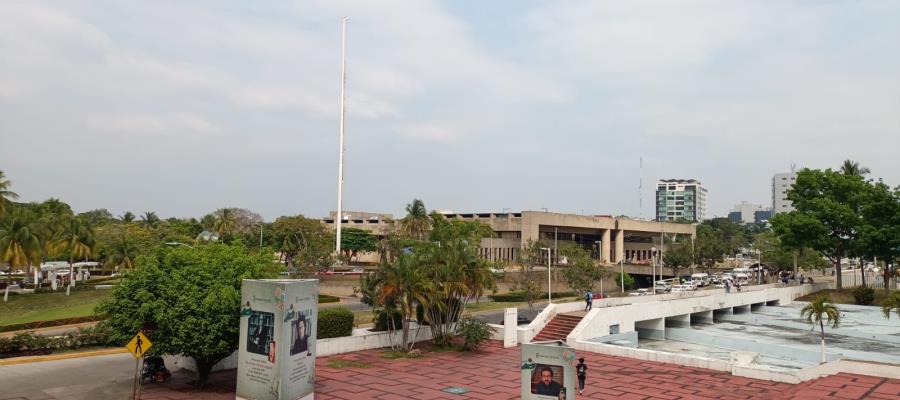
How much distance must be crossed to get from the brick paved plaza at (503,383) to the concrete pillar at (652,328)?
53.2 ft

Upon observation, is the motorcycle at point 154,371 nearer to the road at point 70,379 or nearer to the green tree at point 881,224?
the road at point 70,379

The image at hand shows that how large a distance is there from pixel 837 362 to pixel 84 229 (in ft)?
230

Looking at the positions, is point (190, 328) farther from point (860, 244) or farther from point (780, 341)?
point (860, 244)

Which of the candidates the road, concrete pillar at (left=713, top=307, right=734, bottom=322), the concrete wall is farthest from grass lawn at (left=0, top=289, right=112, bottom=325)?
concrete pillar at (left=713, top=307, right=734, bottom=322)

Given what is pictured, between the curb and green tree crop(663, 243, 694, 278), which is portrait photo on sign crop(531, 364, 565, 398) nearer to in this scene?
the curb

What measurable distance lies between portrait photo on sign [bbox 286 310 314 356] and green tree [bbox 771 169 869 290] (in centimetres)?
5765

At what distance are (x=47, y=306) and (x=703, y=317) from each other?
55.7 m

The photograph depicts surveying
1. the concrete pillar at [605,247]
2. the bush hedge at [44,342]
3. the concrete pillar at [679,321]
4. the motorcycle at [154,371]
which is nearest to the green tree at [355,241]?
the concrete pillar at [605,247]

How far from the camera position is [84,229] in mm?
66875

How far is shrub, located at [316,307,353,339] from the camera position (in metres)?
29.0

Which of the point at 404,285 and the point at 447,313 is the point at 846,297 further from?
the point at 404,285

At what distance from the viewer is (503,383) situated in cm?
2388

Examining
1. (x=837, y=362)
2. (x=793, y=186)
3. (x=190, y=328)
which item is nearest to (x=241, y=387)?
(x=190, y=328)

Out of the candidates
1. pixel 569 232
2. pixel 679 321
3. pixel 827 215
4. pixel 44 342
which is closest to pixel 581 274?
pixel 679 321
